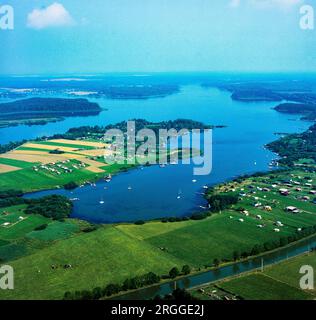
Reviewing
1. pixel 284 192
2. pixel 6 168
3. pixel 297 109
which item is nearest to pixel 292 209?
pixel 284 192

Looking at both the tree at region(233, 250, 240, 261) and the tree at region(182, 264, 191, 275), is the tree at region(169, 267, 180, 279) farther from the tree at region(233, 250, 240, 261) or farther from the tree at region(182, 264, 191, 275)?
the tree at region(233, 250, 240, 261)

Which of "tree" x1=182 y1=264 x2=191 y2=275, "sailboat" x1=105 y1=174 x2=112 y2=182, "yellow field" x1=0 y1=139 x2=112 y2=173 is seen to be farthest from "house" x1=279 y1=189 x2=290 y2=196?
"yellow field" x1=0 y1=139 x2=112 y2=173

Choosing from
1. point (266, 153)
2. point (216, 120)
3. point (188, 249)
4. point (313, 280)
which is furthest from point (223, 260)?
point (216, 120)

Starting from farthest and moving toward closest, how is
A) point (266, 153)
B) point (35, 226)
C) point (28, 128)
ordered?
point (28, 128)
point (266, 153)
point (35, 226)

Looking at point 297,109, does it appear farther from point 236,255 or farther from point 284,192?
point 236,255
